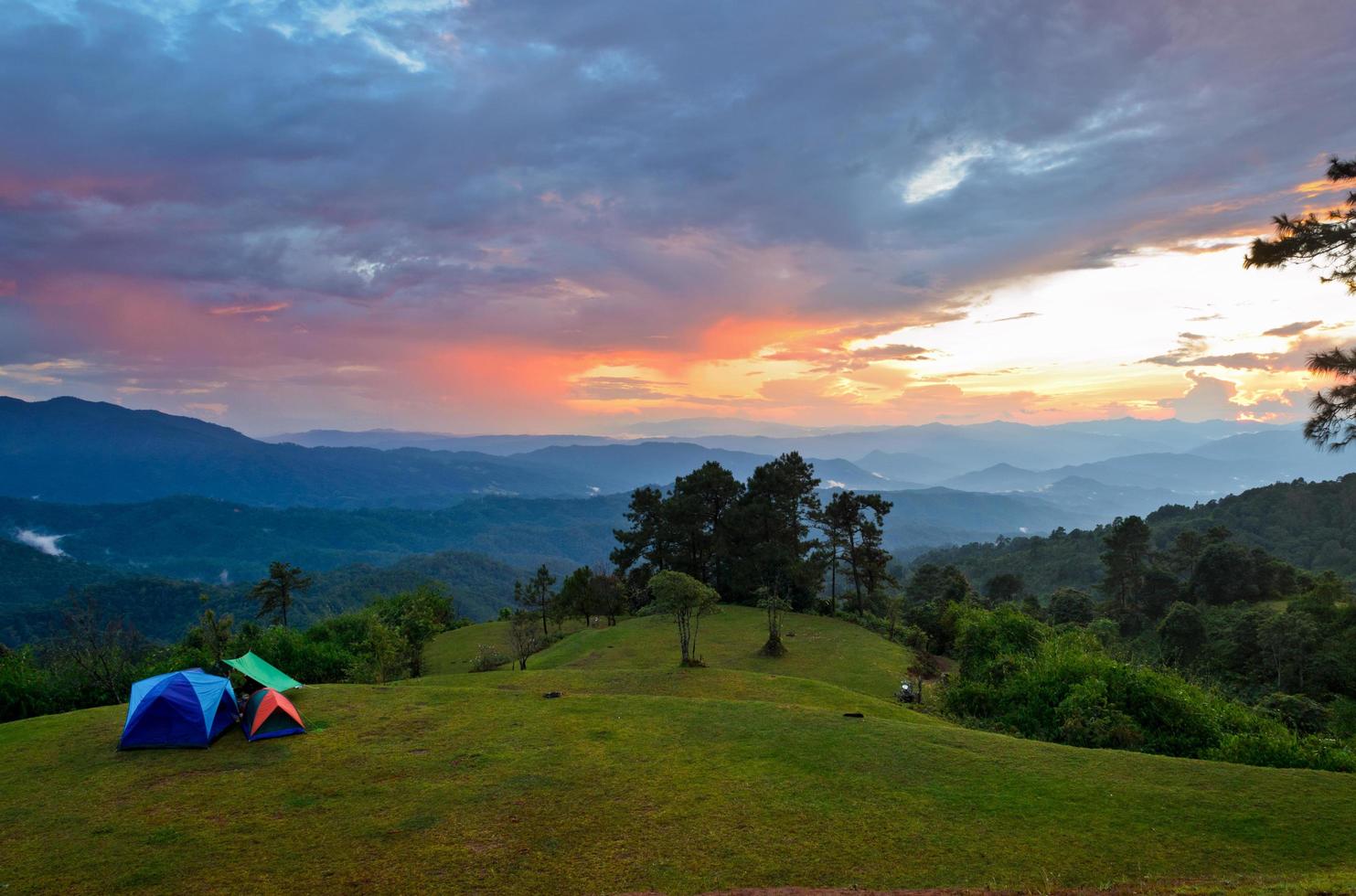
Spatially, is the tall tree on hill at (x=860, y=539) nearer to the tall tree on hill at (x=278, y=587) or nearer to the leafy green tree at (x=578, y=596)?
the leafy green tree at (x=578, y=596)

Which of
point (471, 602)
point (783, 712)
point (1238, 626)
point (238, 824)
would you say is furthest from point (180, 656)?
point (471, 602)

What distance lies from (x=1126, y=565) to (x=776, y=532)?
39.2 m

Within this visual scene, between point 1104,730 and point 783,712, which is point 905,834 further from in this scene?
point 1104,730

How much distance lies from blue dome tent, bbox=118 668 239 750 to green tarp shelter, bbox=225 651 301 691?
1.81 meters

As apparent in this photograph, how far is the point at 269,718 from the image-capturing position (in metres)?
15.8

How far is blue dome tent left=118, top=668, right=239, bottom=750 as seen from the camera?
15.0m

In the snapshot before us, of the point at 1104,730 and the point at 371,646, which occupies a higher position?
the point at 1104,730

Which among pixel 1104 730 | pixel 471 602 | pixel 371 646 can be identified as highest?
pixel 1104 730

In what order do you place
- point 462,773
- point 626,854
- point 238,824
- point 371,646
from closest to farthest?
point 626,854
point 238,824
point 462,773
point 371,646

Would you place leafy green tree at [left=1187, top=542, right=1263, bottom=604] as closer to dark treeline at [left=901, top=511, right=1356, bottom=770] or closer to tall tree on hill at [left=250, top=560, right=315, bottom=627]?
dark treeline at [left=901, top=511, right=1356, bottom=770]

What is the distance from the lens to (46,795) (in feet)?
41.4

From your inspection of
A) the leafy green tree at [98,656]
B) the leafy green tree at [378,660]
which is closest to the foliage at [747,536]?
the leafy green tree at [378,660]

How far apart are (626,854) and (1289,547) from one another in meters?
121

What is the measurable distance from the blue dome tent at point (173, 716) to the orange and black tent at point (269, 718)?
74cm
